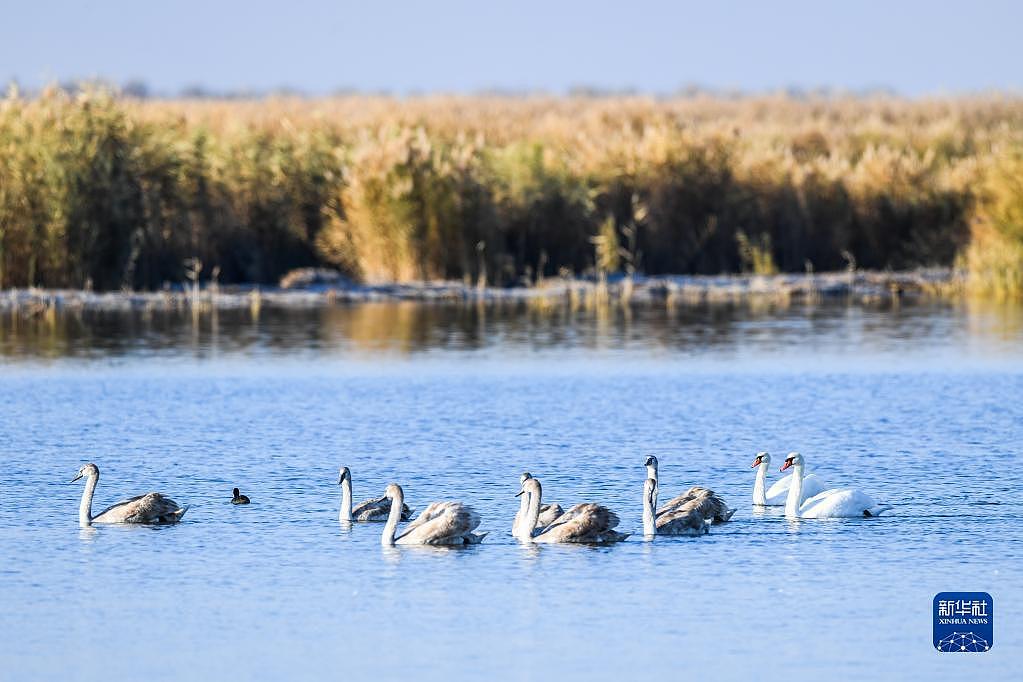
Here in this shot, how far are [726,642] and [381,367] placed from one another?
46.3ft

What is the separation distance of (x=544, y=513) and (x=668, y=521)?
0.86 meters

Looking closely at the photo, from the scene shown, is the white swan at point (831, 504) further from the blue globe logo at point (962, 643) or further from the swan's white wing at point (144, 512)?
the swan's white wing at point (144, 512)

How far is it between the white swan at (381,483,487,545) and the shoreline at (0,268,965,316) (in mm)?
18593

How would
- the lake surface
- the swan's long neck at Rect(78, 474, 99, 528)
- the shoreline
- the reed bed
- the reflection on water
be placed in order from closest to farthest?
the lake surface, the swan's long neck at Rect(78, 474, 99, 528), the reflection on water, the shoreline, the reed bed

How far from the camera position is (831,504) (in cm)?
1327

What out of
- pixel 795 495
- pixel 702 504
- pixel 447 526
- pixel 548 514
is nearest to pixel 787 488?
pixel 795 495

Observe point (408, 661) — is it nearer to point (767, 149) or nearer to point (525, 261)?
point (525, 261)

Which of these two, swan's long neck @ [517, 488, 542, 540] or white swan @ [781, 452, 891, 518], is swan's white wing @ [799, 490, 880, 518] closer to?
white swan @ [781, 452, 891, 518]

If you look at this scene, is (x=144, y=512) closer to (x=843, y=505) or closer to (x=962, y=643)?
(x=843, y=505)

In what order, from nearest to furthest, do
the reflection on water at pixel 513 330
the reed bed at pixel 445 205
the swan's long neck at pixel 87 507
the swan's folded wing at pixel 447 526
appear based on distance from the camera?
the swan's folded wing at pixel 447 526
the swan's long neck at pixel 87 507
the reflection on water at pixel 513 330
the reed bed at pixel 445 205

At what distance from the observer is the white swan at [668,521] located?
500 inches

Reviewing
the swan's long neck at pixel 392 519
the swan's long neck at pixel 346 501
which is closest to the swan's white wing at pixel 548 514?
the swan's long neck at pixel 392 519

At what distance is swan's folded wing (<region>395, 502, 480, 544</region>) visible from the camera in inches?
488

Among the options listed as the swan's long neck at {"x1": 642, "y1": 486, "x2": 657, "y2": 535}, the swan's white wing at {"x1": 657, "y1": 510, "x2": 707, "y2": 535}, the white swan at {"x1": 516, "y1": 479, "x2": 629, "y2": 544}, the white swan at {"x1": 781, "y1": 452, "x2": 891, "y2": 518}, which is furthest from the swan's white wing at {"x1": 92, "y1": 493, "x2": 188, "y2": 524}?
the white swan at {"x1": 781, "y1": 452, "x2": 891, "y2": 518}
